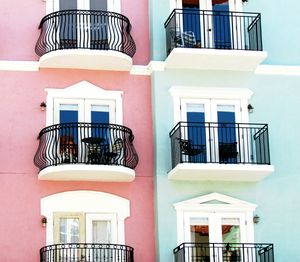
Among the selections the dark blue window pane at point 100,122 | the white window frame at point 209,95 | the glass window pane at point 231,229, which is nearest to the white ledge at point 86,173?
the dark blue window pane at point 100,122

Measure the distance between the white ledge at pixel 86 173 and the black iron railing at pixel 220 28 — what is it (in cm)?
379

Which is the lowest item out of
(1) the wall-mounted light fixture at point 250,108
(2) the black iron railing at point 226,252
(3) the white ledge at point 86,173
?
(2) the black iron railing at point 226,252

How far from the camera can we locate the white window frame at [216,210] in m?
23.2

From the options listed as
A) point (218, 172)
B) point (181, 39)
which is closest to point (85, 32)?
point (181, 39)

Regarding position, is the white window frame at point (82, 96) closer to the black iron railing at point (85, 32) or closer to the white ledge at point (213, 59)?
the black iron railing at point (85, 32)

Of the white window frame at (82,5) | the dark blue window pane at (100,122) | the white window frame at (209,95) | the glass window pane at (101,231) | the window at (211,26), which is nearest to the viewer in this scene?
the glass window pane at (101,231)

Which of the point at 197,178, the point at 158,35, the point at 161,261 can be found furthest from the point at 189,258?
the point at 158,35

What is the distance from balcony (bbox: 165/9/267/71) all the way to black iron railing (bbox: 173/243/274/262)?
4692mm

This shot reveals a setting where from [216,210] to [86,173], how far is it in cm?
338

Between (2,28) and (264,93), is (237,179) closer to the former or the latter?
(264,93)

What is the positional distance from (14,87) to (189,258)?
615 cm

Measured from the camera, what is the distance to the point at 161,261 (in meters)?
22.6

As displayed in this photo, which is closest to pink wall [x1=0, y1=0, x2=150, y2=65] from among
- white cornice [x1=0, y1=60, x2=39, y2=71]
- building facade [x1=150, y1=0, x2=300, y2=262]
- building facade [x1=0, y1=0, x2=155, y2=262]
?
building facade [x1=0, y1=0, x2=155, y2=262]

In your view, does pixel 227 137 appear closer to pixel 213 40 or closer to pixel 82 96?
pixel 213 40
